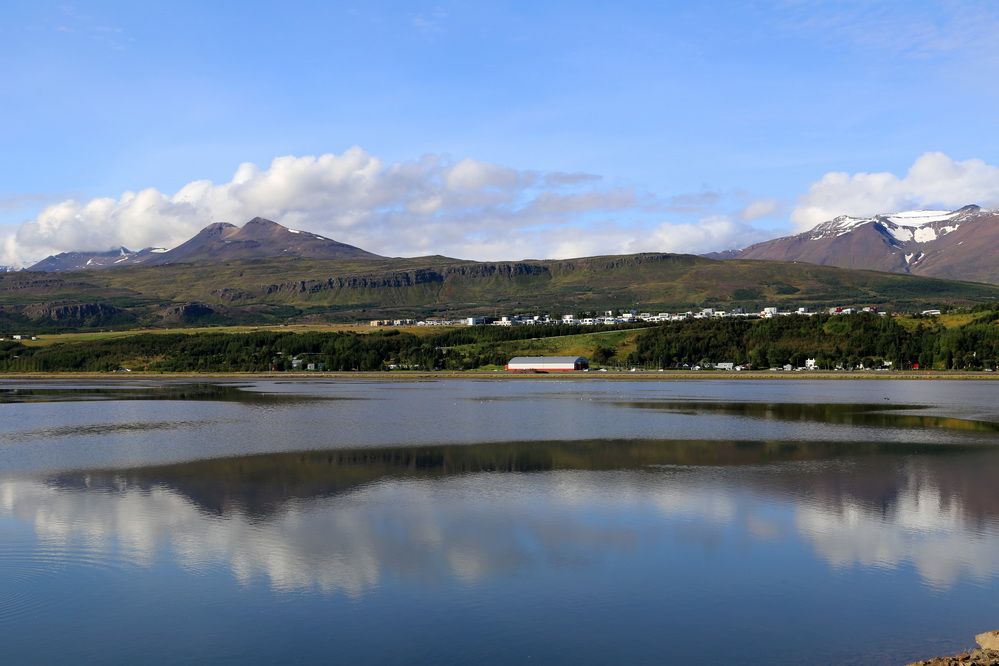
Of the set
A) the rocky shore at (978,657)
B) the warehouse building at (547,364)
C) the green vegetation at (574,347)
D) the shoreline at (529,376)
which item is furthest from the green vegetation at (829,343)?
the rocky shore at (978,657)

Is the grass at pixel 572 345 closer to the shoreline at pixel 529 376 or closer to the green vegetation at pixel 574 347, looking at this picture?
the green vegetation at pixel 574 347

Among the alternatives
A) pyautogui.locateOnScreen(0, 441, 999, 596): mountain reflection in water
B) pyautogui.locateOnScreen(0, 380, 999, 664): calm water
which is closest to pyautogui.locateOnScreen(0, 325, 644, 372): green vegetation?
pyautogui.locateOnScreen(0, 380, 999, 664): calm water

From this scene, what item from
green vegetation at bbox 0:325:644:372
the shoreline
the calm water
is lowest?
the shoreline

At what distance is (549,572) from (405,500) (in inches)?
379

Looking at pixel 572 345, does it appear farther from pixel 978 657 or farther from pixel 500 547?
pixel 978 657

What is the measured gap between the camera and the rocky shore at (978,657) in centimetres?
1441

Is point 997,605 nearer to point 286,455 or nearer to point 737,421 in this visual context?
point 286,455

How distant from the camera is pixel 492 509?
2762 cm

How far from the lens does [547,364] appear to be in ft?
471

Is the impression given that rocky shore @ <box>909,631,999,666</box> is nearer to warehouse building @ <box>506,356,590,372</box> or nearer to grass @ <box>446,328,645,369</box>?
warehouse building @ <box>506,356,590,372</box>

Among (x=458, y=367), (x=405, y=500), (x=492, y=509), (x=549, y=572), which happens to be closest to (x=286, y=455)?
(x=405, y=500)

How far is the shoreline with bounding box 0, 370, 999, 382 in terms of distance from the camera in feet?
378

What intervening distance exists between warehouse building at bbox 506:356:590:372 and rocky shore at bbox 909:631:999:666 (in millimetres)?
125478

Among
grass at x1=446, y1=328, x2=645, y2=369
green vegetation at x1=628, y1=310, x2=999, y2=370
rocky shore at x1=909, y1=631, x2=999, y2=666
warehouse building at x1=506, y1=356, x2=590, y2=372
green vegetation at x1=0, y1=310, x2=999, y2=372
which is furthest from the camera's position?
grass at x1=446, y1=328, x2=645, y2=369
